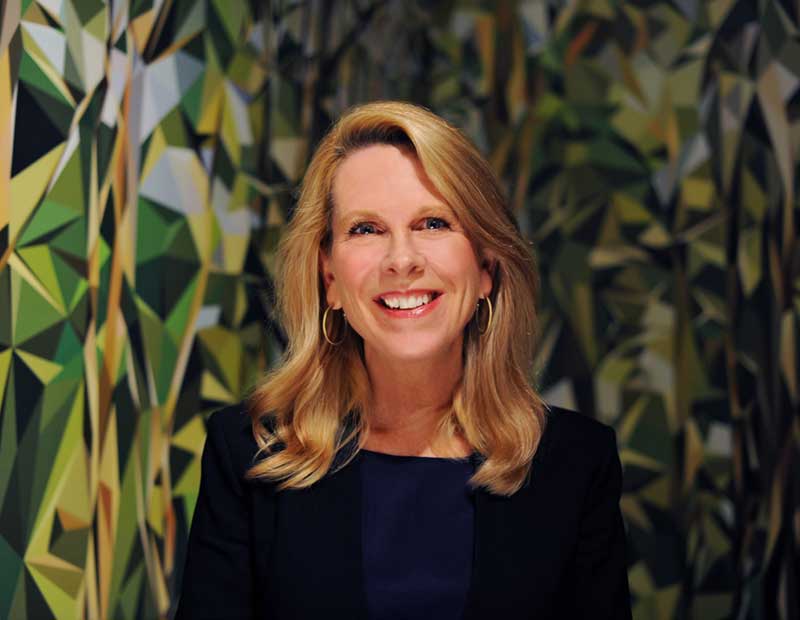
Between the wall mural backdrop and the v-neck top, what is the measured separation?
13.6 inches

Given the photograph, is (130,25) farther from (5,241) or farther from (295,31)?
(295,31)

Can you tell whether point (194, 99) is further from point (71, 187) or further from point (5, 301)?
point (5, 301)

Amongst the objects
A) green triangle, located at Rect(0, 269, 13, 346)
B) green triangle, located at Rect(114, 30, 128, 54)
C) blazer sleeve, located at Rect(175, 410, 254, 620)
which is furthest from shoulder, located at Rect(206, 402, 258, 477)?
green triangle, located at Rect(114, 30, 128, 54)

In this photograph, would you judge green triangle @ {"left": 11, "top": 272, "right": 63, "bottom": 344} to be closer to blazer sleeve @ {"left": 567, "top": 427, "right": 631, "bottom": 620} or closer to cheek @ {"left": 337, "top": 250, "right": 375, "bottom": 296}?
cheek @ {"left": 337, "top": 250, "right": 375, "bottom": 296}

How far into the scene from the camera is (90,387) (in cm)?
120

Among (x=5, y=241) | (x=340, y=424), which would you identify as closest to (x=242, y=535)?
(x=340, y=424)

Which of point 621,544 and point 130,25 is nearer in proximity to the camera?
point 621,544

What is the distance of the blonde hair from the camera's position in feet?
3.67

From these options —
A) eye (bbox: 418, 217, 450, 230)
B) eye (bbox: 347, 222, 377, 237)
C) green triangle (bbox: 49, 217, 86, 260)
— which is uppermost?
eye (bbox: 418, 217, 450, 230)

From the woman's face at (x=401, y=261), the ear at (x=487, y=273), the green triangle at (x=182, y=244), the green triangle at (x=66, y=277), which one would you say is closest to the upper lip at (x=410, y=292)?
the woman's face at (x=401, y=261)

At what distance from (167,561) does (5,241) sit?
0.63 meters

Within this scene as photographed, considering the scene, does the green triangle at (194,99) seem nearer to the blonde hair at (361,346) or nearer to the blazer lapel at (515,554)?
the blonde hair at (361,346)

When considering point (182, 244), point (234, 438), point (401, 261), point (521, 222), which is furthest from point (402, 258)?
point (521, 222)

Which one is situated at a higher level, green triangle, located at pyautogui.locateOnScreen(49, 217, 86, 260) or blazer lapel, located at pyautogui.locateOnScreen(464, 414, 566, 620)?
green triangle, located at pyautogui.locateOnScreen(49, 217, 86, 260)
